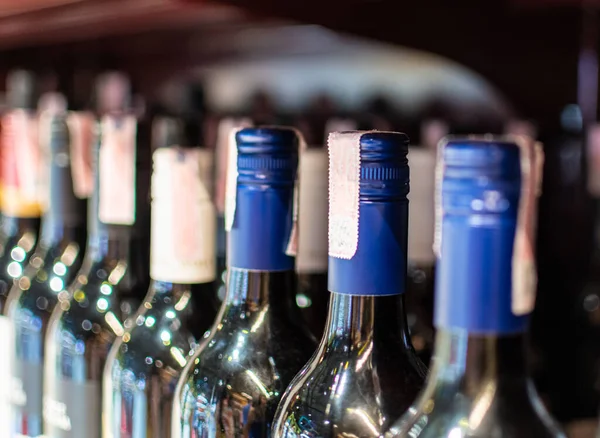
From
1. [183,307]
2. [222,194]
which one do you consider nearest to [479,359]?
[183,307]

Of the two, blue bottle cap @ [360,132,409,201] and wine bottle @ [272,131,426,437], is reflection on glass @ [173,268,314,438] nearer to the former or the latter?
wine bottle @ [272,131,426,437]

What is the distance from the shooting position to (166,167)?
639mm

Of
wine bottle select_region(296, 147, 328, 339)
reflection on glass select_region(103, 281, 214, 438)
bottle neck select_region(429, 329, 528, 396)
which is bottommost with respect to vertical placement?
reflection on glass select_region(103, 281, 214, 438)

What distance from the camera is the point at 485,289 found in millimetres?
398

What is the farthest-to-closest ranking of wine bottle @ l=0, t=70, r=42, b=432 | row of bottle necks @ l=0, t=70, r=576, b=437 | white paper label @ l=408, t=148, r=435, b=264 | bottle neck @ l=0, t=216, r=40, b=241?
bottle neck @ l=0, t=216, r=40, b=241
wine bottle @ l=0, t=70, r=42, b=432
white paper label @ l=408, t=148, r=435, b=264
row of bottle necks @ l=0, t=70, r=576, b=437

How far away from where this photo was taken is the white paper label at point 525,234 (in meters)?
0.39

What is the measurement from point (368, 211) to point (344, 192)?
0.02 m

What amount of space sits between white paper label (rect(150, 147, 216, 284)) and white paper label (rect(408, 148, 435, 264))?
20 centimetres

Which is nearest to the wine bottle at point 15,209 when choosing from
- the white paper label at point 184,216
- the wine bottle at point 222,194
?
the wine bottle at point 222,194

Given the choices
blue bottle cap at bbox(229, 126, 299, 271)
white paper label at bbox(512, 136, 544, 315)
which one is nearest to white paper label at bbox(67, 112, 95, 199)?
blue bottle cap at bbox(229, 126, 299, 271)

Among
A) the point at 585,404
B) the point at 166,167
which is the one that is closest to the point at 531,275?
the point at 166,167

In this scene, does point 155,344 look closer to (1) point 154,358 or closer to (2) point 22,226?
(1) point 154,358

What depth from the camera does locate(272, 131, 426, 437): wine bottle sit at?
475 millimetres

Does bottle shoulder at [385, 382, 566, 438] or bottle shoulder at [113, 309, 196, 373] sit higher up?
bottle shoulder at [385, 382, 566, 438]
